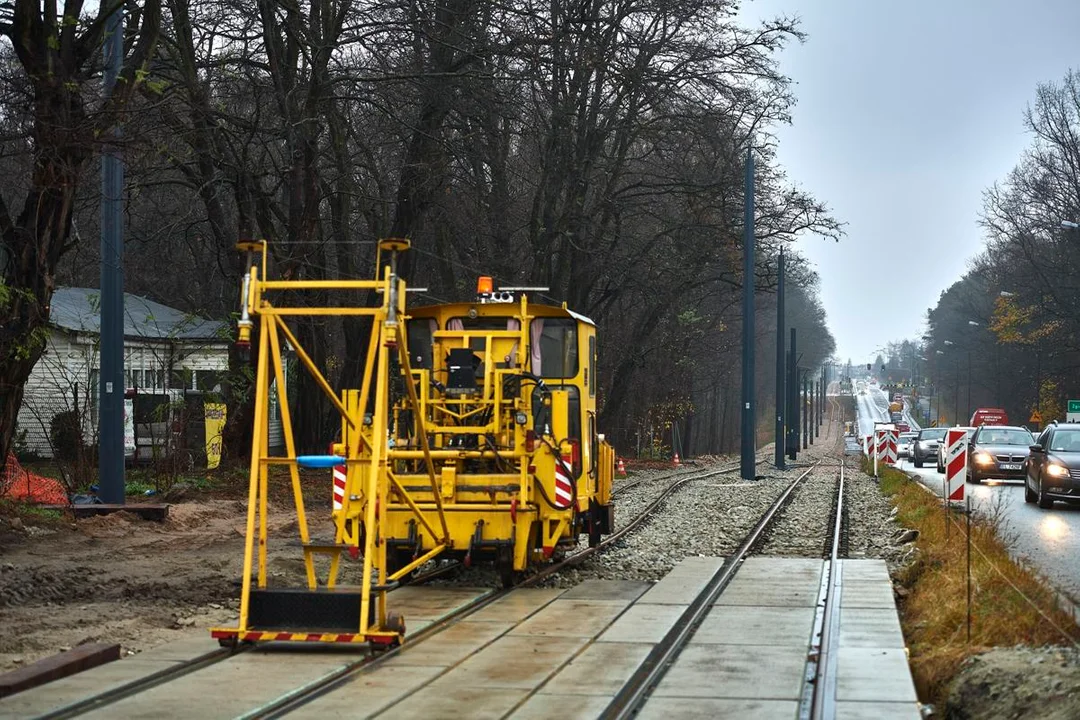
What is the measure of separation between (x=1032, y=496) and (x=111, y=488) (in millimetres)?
17404

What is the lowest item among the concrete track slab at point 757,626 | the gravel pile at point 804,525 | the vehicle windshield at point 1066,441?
the gravel pile at point 804,525

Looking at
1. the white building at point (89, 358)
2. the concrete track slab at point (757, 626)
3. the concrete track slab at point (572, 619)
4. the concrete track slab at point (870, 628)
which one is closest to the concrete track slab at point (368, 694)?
the concrete track slab at point (572, 619)

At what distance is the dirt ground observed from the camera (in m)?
11.1

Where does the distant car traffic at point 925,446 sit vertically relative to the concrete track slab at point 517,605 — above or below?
above

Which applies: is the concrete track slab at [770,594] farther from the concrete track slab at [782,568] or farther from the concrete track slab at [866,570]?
the concrete track slab at [866,570]

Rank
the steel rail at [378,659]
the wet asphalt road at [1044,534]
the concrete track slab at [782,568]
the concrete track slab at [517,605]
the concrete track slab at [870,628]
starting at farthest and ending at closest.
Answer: the wet asphalt road at [1044,534]
the concrete track slab at [782,568]
the concrete track slab at [517,605]
the concrete track slab at [870,628]
the steel rail at [378,659]

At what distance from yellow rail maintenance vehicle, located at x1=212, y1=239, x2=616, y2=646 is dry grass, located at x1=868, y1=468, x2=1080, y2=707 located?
11.8 feet

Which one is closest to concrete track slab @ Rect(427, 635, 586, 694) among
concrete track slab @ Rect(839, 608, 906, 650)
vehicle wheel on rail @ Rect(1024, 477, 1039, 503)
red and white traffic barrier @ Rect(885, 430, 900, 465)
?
concrete track slab @ Rect(839, 608, 906, 650)

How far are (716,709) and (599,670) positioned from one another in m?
1.38

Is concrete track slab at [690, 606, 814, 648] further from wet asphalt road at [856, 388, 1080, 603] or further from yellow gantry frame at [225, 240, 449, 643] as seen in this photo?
wet asphalt road at [856, 388, 1080, 603]

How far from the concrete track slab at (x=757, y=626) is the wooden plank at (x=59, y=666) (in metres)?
4.31

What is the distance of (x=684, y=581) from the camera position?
14664mm

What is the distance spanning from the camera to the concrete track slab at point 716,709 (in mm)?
8250

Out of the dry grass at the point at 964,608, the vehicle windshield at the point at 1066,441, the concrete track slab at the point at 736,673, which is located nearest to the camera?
the concrete track slab at the point at 736,673
